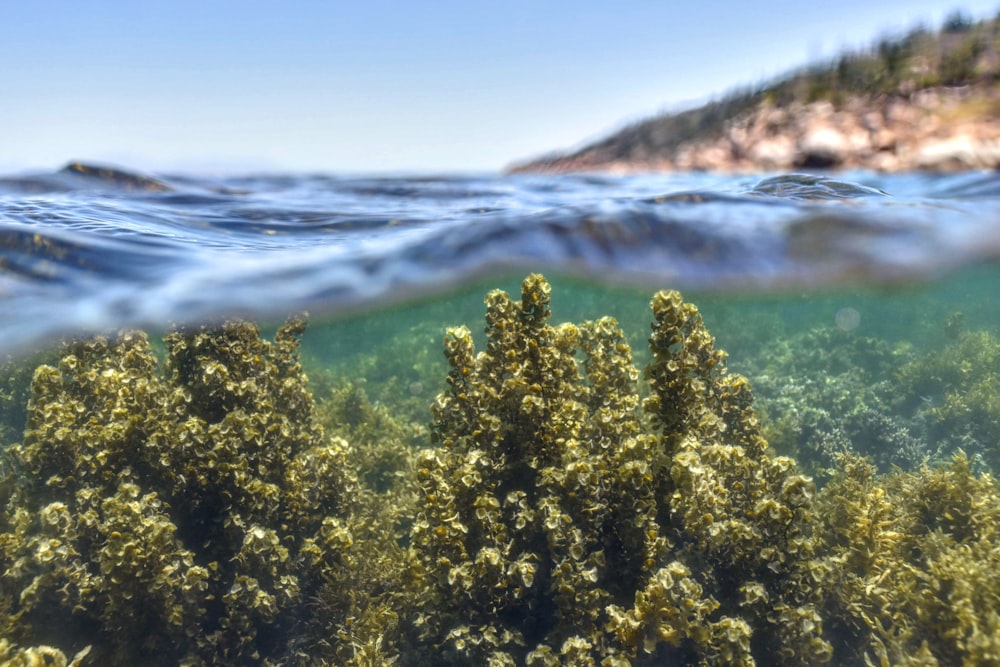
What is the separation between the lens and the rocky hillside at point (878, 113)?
609 cm

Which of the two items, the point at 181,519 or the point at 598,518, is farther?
the point at 181,519

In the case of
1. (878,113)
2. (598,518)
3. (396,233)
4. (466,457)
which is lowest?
(598,518)

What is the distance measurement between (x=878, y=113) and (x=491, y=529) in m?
6.32

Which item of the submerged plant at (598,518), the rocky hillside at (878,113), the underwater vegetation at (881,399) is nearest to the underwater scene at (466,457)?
the submerged plant at (598,518)

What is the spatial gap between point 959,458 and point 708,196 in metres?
5.97

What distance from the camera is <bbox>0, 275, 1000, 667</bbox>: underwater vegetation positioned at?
20.6ft

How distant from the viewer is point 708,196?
8633 mm

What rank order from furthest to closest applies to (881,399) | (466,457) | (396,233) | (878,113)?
(881,399) → (396,233) → (466,457) → (878,113)

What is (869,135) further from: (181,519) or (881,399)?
(881,399)

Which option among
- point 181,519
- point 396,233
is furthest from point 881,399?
point 181,519

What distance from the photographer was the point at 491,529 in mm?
6230

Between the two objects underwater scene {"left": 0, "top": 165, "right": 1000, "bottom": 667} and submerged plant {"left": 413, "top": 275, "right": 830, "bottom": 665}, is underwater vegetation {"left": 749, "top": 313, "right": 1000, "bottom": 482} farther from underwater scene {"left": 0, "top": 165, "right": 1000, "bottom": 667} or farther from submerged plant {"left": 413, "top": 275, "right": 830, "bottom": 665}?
submerged plant {"left": 413, "top": 275, "right": 830, "bottom": 665}

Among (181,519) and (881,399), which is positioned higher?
(181,519)

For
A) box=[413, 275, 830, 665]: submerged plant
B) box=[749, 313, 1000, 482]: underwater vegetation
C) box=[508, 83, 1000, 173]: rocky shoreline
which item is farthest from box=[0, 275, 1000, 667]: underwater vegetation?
box=[749, 313, 1000, 482]: underwater vegetation
